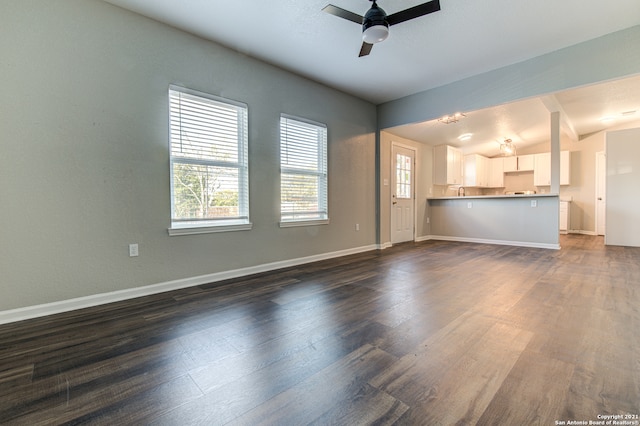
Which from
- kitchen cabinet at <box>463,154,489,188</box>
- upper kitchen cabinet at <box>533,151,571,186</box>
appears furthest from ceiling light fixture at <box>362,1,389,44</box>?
upper kitchen cabinet at <box>533,151,571,186</box>

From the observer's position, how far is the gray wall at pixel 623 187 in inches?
214

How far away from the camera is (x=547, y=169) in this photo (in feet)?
25.9

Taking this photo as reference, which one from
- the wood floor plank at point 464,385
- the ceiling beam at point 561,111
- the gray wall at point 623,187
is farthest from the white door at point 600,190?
the wood floor plank at point 464,385

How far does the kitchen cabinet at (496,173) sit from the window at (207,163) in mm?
8365

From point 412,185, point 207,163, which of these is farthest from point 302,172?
point 412,185

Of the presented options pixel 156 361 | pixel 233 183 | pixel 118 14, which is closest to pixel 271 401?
pixel 156 361

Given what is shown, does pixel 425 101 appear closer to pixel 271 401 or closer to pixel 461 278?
pixel 461 278

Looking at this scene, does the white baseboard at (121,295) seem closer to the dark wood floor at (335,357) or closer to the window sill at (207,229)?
the dark wood floor at (335,357)

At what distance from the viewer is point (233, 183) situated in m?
3.48

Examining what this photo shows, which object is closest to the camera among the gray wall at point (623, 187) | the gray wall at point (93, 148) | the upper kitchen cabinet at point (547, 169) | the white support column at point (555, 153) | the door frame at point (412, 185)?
the gray wall at point (93, 148)

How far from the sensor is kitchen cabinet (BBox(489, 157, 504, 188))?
28.9 feet

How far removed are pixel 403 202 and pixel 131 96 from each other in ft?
17.4

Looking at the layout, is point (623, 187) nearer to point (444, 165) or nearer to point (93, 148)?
point (444, 165)

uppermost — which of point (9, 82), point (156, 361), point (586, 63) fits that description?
point (586, 63)
